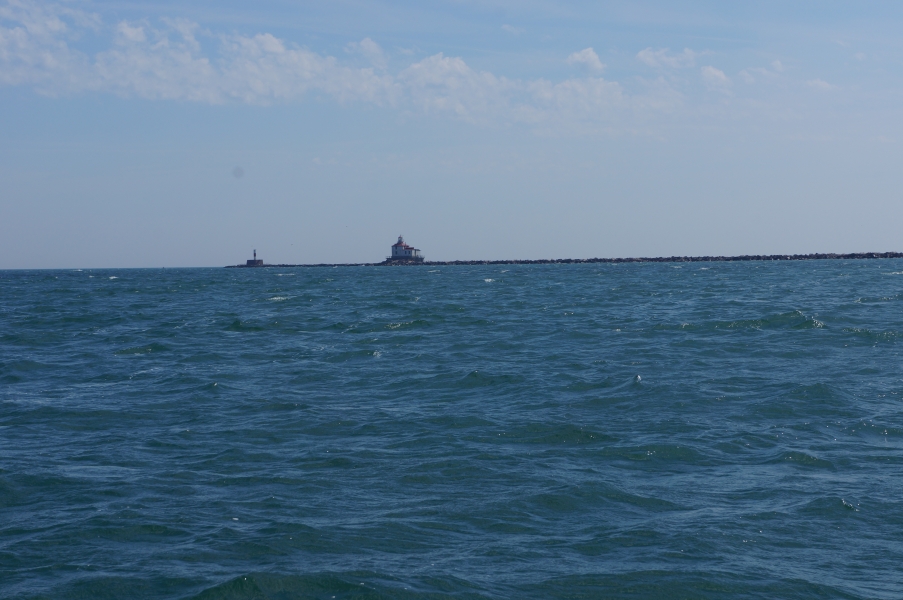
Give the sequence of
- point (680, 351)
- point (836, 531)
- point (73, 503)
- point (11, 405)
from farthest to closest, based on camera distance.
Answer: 1. point (680, 351)
2. point (11, 405)
3. point (73, 503)
4. point (836, 531)

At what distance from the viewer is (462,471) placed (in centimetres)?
1188

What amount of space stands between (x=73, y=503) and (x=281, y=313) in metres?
32.0

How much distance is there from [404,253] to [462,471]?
175m

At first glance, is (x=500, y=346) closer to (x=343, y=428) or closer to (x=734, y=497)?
(x=343, y=428)

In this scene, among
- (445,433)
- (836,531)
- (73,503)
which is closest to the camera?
(836,531)

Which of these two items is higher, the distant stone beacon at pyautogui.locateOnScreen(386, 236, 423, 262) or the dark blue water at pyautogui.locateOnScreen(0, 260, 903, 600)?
the distant stone beacon at pyautogui.locateOnScreen(386, 236, 423, 262)

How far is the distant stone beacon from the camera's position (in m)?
186

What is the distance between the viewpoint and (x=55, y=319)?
1561 inches

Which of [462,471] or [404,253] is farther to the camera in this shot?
[404,253]

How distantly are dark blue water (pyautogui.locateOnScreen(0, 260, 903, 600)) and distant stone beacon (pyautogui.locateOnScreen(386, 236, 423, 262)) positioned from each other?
160570 millimetres

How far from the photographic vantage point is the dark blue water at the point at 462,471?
8.31m

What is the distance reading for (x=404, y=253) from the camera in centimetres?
18638

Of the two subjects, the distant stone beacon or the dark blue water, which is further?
the distant stone beacon

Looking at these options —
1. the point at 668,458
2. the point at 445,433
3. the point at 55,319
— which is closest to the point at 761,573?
the point at 668,458
